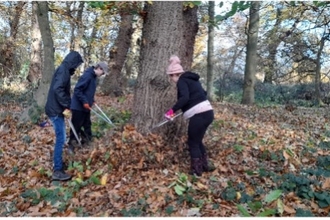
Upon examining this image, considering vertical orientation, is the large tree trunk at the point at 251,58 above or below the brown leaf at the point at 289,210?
above

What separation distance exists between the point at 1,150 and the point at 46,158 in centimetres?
103

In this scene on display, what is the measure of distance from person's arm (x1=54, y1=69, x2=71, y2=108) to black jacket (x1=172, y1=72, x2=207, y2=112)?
1533mm

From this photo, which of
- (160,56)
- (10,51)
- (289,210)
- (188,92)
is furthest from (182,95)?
(10,51)

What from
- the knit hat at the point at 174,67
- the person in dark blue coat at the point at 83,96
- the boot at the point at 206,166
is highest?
the knit hat at the point at 174,67

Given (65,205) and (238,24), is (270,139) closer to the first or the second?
(65,205)

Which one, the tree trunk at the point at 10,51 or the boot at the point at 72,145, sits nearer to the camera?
the boot at the point at 72,145

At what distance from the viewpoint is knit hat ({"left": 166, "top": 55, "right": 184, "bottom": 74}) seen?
5.13 metres

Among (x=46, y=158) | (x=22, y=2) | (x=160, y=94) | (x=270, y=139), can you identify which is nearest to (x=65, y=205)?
(x=46, y=158)

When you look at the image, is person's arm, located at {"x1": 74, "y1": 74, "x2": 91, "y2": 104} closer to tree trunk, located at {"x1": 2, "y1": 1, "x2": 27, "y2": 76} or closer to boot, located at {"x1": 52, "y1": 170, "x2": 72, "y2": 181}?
boot, located at {"x1": 52, "y1": 170, "x2": 72, "y2": 181}

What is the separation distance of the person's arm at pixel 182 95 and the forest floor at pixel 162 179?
2.62ft

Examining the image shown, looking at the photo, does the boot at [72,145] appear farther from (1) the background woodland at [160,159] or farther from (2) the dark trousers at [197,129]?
(2) the dark trousers at [197,129]

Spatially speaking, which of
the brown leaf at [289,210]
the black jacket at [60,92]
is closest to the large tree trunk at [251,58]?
the black jacket at [60,92]

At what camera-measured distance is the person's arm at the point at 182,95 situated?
193 inches

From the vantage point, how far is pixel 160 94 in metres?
5.61
